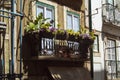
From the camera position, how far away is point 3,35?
12.9 metres

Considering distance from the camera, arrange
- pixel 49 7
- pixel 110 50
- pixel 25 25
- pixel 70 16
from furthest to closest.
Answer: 1. pixel 110 50
2. pixel 70 16
3. pixel 49 7
4. pixel 25 25

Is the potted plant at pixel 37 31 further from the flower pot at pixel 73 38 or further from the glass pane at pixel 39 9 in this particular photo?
the flower pot at pixel 73 38

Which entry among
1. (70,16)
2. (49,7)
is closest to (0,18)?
(49,7)

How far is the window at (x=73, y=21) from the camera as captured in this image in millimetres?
16516

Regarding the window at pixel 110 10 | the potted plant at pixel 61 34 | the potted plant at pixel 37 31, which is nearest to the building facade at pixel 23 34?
the potted plant at pixel 37 31

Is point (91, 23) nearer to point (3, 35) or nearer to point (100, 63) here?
point (100, 63)

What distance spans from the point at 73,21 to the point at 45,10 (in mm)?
2156

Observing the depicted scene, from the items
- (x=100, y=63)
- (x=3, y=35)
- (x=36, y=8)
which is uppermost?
(x=36, y=8)

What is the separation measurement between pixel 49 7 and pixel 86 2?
3.39 m

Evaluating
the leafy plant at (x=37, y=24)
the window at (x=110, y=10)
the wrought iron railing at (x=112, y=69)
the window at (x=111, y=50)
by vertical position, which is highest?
the window at (x=110, y=10)

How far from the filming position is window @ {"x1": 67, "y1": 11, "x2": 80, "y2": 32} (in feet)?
54.2

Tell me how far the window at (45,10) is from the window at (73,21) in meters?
1.30

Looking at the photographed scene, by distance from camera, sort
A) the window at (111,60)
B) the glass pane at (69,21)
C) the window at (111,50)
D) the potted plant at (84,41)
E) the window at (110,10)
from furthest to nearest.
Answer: the window at (111,50), the window at (110,10), the window at (111,60), the glass pane at (69,21), the potted plant at (84,41)

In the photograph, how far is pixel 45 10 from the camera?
14930 millimetres
